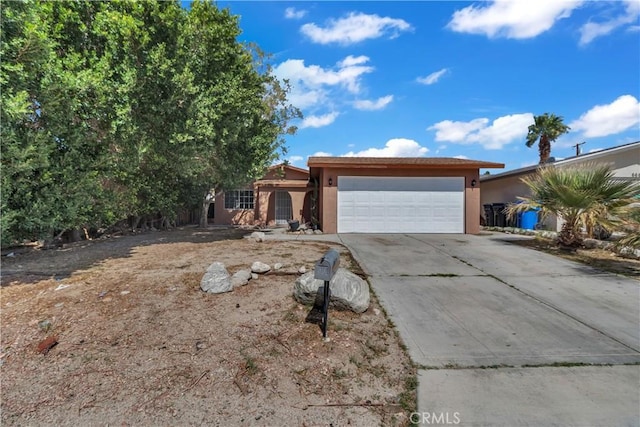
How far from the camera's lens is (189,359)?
3.04m

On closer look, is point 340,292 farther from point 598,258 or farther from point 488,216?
point 488,216

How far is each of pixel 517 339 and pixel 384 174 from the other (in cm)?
993

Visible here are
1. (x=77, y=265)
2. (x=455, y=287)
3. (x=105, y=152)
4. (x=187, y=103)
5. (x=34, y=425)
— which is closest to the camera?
(x=34, y=425)

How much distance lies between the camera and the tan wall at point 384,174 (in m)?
12.9

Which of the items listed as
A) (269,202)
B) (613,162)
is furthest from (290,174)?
(613,162)

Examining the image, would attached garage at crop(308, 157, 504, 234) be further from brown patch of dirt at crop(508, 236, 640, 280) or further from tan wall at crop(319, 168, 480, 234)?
brown patch of dirt at crop(508, 236, 640, 280)

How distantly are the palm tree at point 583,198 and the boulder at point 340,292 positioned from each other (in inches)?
287

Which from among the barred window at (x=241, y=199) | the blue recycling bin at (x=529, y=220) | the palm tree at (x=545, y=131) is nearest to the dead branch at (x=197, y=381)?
the blue recycling bin at (x=529, y=220)

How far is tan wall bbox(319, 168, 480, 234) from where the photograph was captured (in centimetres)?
1285

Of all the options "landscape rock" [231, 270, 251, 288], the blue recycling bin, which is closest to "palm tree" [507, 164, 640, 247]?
the blue recycling bin

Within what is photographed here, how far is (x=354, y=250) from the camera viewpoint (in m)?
8.30

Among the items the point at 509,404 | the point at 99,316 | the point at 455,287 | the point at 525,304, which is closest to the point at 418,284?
the point at 455,287

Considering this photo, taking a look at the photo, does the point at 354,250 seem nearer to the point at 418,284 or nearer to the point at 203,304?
the point at 418,284

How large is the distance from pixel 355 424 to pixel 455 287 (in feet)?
12.0
